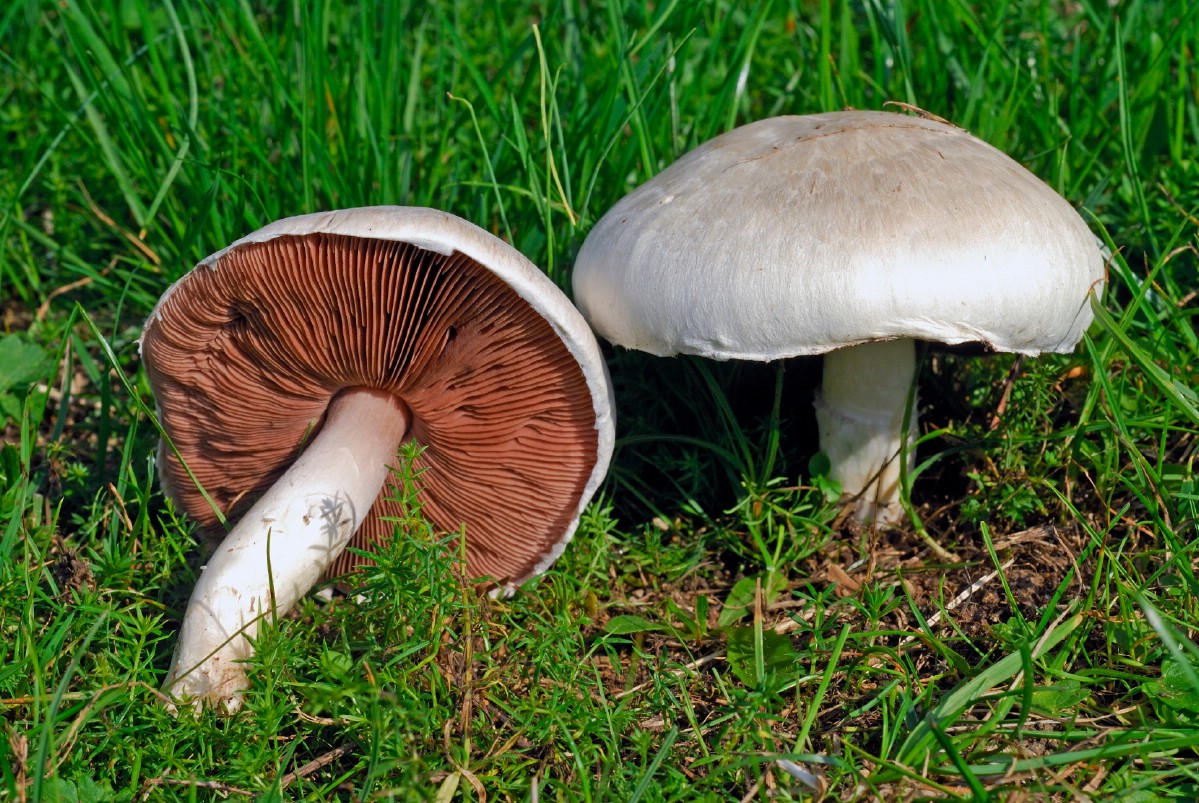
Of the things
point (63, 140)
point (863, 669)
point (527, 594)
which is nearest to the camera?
point (863, 669)

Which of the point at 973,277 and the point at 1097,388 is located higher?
the point at 973,277

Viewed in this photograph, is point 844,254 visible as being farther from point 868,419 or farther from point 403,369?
point 403,369

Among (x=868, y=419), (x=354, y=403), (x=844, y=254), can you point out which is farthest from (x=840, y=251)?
(x=354, y=403)

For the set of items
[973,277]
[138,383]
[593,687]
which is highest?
[973,277]

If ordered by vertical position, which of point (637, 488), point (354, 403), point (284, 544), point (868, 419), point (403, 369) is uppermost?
point (403, 369)

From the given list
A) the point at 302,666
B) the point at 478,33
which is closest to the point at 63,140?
the point at 478,33

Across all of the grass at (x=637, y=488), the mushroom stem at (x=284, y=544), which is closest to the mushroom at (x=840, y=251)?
the grass at (x=637, y=488)

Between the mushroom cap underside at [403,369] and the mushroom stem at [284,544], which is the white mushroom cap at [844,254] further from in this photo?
the mushroom stem at [284,544]

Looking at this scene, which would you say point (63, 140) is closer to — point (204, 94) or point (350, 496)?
point (204, 94)
